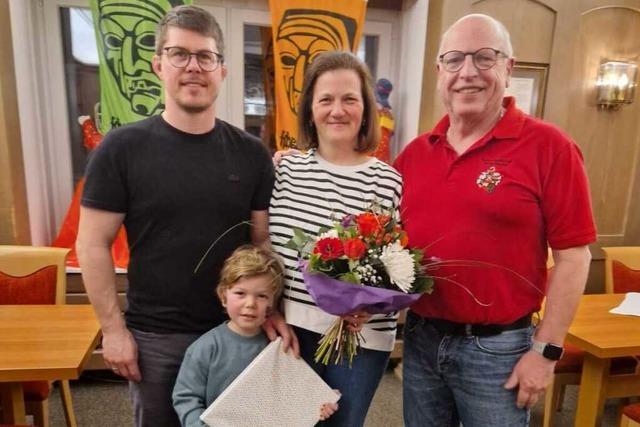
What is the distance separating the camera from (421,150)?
1.37 metres

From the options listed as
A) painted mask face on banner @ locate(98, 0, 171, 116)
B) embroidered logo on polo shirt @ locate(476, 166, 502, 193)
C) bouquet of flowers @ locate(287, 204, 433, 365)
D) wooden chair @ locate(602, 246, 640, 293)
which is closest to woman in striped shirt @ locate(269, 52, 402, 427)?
bouquet of flowers @ locate(287, 204, 433, 365)

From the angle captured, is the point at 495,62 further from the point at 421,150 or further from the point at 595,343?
the point at 595,343

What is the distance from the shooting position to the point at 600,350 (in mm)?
1704

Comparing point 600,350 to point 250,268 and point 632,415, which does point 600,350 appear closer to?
point 632,415

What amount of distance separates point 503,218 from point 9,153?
260cm

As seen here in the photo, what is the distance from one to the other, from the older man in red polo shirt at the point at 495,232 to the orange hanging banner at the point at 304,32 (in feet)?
5.12

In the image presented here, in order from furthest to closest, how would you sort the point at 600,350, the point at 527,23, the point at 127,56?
the point at 527,23 → the point at 127,56 → the point at 600,350

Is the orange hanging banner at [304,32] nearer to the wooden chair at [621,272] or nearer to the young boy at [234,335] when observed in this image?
the young boy at [234,335]

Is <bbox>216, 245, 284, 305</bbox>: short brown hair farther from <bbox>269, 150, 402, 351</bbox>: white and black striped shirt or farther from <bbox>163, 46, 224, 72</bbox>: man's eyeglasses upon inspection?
<bbox>163, 46, 224, 72</bbox>: man's eyeglasses

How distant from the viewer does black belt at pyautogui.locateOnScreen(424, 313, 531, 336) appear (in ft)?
3.97

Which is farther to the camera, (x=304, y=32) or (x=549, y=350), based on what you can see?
(x=304, y=32)

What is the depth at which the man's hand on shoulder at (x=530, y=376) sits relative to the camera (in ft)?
3.84

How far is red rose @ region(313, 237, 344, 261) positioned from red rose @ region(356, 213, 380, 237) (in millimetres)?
64

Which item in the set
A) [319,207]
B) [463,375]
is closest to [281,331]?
[319,207]
